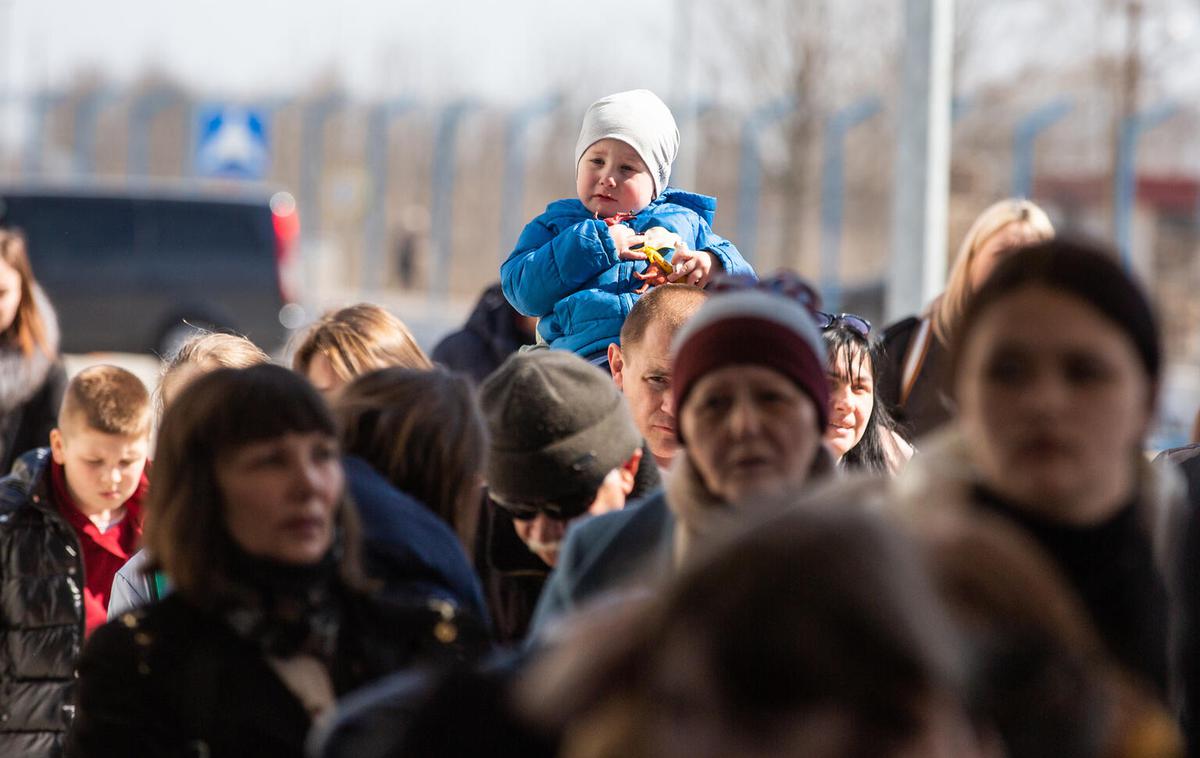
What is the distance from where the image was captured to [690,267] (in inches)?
174

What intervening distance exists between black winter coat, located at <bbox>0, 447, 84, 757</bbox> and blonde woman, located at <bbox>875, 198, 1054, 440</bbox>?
236cm

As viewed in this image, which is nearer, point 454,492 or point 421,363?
point 454,492

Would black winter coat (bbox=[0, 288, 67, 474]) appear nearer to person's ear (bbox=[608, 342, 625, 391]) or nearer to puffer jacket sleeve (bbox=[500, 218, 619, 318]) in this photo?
puffer jacket sleeve (bbox=[500, 218, 619, 318])

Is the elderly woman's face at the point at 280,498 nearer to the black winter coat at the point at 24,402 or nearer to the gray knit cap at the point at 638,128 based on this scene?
the gray knit cap at the point at 638,128

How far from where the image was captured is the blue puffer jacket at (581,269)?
4.43 metres

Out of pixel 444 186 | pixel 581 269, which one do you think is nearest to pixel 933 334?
pixel 581 269

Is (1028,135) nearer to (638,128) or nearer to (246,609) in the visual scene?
(638,128)

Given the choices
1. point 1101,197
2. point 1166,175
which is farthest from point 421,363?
point 1166,175

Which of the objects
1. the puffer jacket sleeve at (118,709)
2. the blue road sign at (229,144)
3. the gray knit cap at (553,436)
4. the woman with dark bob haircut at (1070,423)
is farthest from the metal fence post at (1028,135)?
the puffer jacket sleeve at (118,709)

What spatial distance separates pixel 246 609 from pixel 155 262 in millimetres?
17575

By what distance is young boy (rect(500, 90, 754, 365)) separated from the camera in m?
4.44

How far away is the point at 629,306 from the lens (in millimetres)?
4516

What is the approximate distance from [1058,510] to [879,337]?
3.14m

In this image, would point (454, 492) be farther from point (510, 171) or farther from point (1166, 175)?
point (1166, 175)
